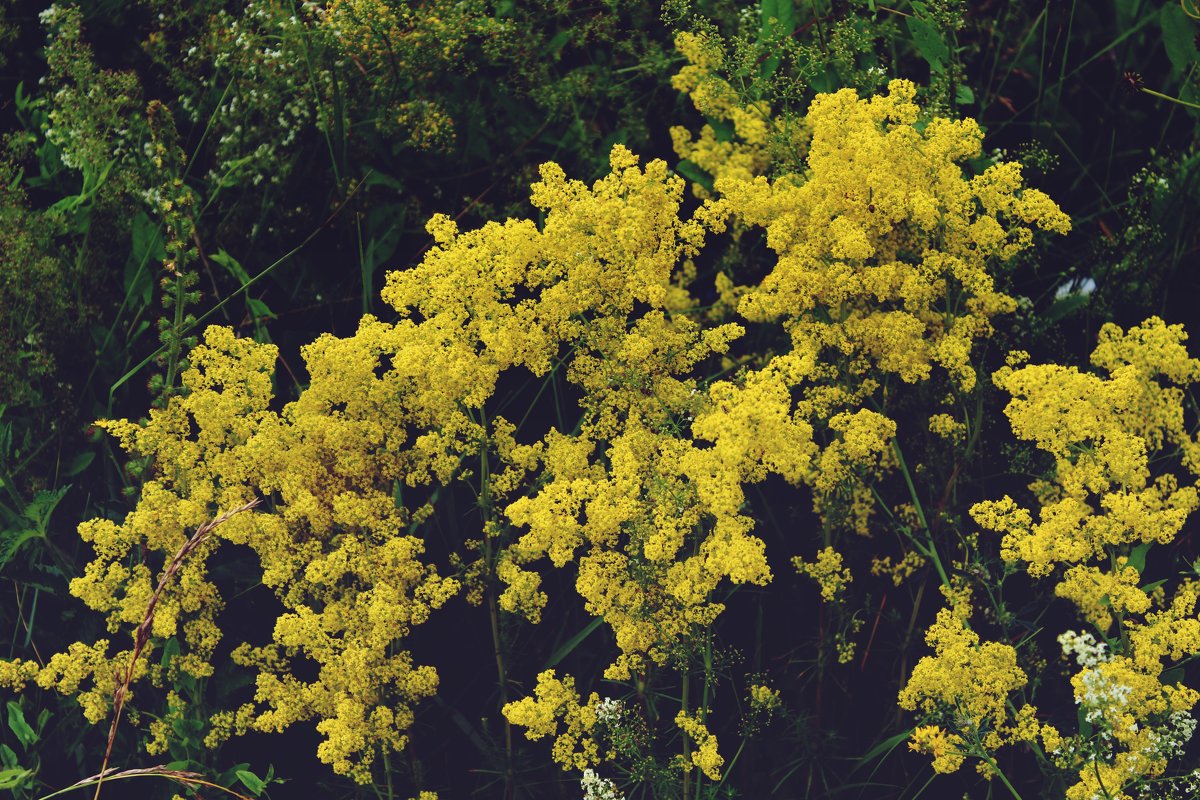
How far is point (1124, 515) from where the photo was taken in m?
3.00

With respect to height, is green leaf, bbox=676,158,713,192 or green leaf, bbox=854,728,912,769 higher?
green leaf, bbox=676,158,713,192

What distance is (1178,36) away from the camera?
395 centimetres

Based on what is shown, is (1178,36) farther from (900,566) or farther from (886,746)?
(886,746)

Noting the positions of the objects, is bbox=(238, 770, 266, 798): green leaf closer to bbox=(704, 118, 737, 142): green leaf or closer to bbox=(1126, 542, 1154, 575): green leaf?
bbox=(704, 118, 737, 142): green leaf

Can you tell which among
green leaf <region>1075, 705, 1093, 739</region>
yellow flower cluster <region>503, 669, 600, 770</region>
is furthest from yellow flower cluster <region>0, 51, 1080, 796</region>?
green leaf <region>1075, 705, 1093, 739</region>

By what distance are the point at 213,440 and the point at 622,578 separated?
1.02 meters

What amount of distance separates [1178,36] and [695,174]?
59.5 inches

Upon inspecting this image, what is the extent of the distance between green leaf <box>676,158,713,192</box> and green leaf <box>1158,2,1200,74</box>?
56.4 inches

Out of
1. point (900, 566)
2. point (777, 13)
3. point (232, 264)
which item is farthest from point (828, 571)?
point (232, 264)

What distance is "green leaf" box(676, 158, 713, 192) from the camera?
12.6ft

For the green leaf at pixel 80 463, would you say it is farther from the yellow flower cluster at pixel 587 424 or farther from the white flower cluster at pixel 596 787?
the white flower cluster at pixel 596 787

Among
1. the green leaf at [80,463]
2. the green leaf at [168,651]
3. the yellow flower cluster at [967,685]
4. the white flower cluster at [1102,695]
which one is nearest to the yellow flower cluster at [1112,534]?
the white flower cluster at [1102,695]

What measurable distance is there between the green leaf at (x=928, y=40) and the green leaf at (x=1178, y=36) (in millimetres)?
779

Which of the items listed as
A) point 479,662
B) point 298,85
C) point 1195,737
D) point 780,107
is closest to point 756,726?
point 479,662
